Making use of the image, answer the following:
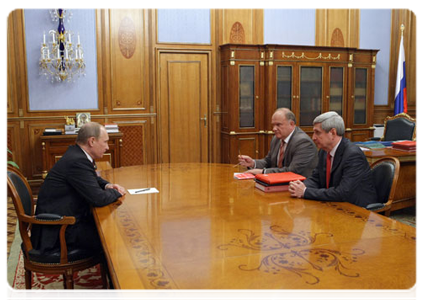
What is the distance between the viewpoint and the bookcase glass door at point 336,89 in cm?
718

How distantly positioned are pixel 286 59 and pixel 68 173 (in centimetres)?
492

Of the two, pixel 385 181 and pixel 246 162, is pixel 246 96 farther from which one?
pixel 385 181

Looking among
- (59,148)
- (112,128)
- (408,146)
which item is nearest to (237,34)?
(112,128)

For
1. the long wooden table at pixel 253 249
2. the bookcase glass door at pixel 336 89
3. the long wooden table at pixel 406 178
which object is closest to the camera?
the long wooden table at pixel 253 249

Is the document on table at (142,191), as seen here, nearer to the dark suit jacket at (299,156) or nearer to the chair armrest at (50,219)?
the chair armrest at (50,219)

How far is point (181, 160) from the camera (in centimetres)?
703

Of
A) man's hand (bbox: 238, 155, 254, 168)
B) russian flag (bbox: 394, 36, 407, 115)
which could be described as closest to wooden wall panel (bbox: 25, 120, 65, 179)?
man's hand (bbox: 238, 155, 254, 168)

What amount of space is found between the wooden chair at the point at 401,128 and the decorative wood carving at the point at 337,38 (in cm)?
176

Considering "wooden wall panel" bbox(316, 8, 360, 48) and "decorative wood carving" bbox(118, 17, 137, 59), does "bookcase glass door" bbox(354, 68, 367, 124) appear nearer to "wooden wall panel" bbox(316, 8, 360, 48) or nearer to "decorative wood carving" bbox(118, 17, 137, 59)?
"wooden wall panel" bbox(316, 8, 360, 48)

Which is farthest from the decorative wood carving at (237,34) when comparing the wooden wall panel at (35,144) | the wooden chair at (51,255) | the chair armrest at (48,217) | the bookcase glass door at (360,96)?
the chair armrest at (48,217)

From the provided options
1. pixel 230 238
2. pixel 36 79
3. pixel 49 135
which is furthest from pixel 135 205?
pixel 36 79

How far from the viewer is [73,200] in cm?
271

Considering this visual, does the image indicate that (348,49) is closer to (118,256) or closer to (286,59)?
(286,59)

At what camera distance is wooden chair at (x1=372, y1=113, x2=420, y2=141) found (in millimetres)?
6027
